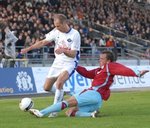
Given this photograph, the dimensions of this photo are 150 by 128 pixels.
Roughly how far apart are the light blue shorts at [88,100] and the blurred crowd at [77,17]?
14.7 meters

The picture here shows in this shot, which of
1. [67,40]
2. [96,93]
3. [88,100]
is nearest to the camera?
[88,100]

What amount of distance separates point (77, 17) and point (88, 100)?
2633 cm

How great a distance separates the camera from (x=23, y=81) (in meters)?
23.9

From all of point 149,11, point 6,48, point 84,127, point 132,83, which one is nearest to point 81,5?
point 149,11

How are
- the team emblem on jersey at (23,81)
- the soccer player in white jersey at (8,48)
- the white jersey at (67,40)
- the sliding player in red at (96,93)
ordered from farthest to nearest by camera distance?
the soccer player in white jersey at (8,48), the team emblem on jersey at (23,81), the white jersey at (67,40), the sliding player in red at (96,93)

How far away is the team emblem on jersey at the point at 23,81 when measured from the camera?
77.4ft

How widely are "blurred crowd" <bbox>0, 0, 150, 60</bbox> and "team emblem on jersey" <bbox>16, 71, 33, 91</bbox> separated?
381cm

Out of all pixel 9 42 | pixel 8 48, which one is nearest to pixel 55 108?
pixel 9 42

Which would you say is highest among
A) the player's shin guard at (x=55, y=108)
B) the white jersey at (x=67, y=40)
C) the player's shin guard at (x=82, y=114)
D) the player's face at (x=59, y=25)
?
the player's face at (x=59, y=25)

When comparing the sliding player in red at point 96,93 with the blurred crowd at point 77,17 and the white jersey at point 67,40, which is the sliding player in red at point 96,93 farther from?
the blurred crowd at point 77,17

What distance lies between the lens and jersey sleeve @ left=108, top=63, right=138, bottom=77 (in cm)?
1238

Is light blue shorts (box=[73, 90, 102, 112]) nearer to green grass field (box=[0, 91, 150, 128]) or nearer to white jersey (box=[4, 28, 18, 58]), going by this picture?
green grass field (box=[0, 91, 150, 128])

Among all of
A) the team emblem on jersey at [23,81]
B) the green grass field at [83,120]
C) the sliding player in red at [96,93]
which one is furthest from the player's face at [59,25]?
the team emblem on jersey at [23,81]

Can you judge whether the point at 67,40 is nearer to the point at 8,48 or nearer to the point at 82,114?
the point at 82,114
